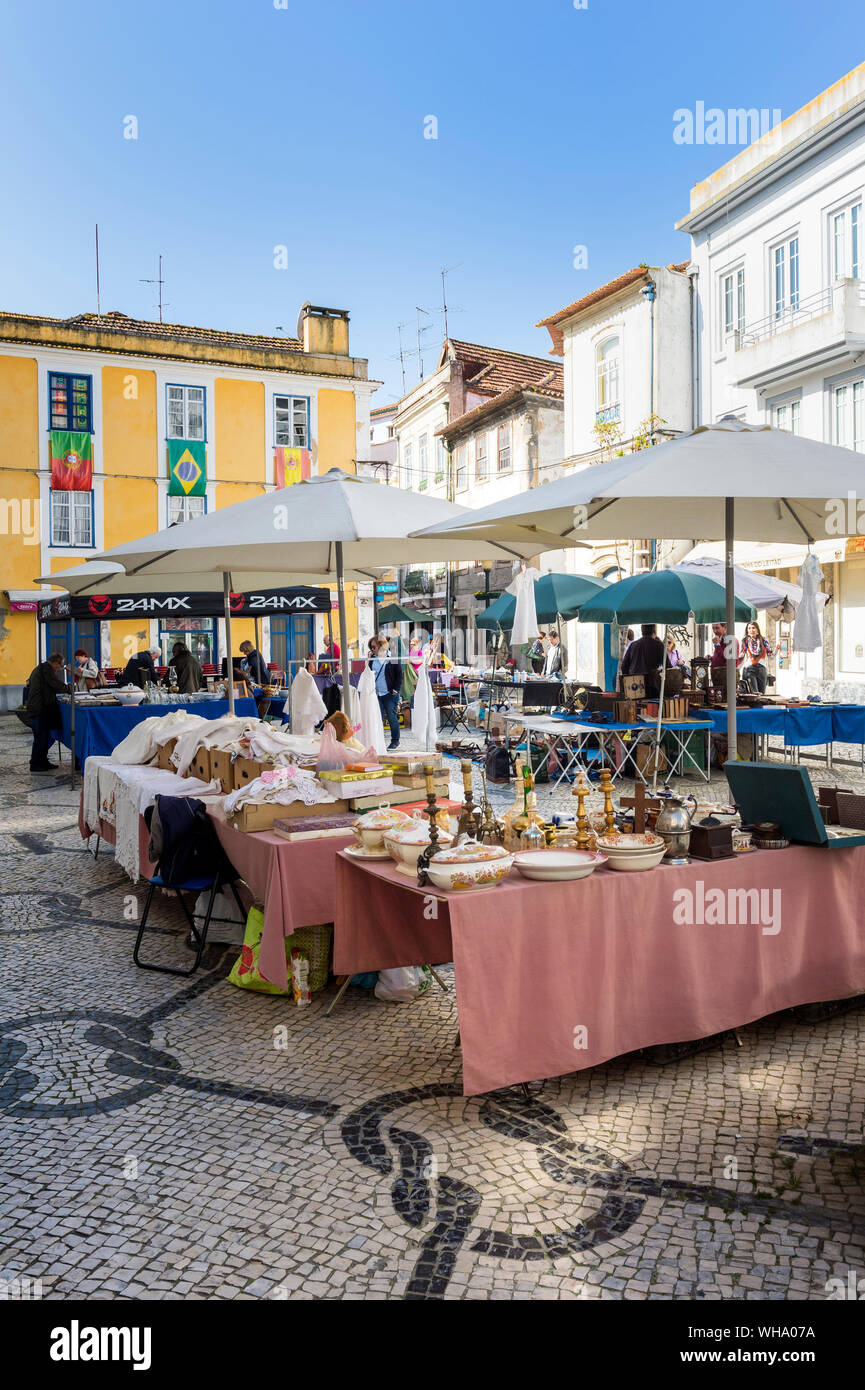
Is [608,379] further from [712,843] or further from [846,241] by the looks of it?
[712,843]

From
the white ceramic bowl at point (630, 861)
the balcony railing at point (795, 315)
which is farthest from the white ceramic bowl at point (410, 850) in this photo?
the balcony railing at point (795, 315)

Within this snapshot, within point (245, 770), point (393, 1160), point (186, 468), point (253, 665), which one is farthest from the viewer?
point (186, 468)

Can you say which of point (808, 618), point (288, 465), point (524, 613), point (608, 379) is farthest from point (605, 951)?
point (288, 465)

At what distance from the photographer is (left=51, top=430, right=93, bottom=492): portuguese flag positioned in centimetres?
2455

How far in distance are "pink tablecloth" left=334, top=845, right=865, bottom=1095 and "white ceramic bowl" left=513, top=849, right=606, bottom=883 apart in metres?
0.05

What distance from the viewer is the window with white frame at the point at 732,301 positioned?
66.9ft

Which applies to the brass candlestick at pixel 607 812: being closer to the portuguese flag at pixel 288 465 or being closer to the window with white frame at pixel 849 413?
the window with white frame at pixel 849 413

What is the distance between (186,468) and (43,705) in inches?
574

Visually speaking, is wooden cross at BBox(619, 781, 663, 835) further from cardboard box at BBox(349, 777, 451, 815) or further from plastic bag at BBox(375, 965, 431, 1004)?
plastic bag at BBox(375, 965, 431, 1004)

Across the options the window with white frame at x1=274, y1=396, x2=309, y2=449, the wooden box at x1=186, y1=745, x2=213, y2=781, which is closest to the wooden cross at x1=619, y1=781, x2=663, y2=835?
the wooden box at x1=186, y1=745, x2=213, y2=781

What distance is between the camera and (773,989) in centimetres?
400

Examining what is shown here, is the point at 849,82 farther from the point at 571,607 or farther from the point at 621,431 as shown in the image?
the point at 571,607

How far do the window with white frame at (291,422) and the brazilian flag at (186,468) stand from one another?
2.34 metres

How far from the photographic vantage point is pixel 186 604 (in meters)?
13.0
